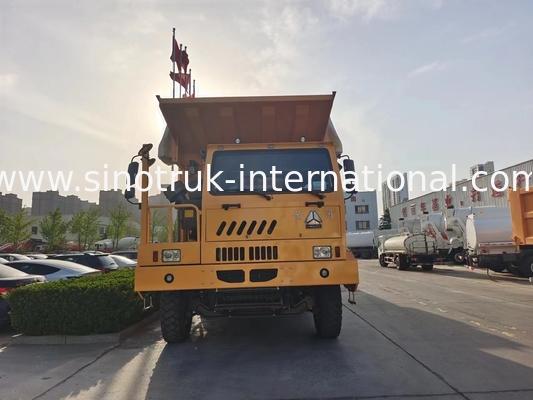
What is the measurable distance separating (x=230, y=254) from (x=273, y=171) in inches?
54.6

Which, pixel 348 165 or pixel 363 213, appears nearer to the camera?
pixel 348 165

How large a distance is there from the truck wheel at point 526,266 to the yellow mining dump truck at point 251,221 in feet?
46.4

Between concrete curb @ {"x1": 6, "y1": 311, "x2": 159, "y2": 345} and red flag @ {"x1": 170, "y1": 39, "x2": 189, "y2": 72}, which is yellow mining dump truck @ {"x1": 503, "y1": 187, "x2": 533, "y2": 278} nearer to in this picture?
red flag @ {"x1": 170, "y1": 39, "x2": 189, "y2": 72}

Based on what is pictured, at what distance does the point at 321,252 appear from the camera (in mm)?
5250

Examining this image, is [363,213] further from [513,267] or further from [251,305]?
[251,305]

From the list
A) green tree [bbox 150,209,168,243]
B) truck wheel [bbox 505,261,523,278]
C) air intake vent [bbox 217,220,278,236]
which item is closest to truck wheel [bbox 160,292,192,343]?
air intake vent [bbox 217,220,278,236]

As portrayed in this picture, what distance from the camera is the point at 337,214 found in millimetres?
5414

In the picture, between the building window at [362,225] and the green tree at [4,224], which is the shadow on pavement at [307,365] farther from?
the building window at [362,225]

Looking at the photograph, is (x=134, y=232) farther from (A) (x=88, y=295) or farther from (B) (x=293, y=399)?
(B) (x=293, y=399)

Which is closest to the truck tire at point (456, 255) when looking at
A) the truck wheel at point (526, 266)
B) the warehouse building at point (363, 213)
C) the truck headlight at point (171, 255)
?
the truck wheel at point (526, 266)

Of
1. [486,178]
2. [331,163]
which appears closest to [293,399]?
[331,163]

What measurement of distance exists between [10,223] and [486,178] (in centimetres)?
3855

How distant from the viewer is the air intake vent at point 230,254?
206 inches

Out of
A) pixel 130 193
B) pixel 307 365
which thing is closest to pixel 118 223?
pixel 130 193
